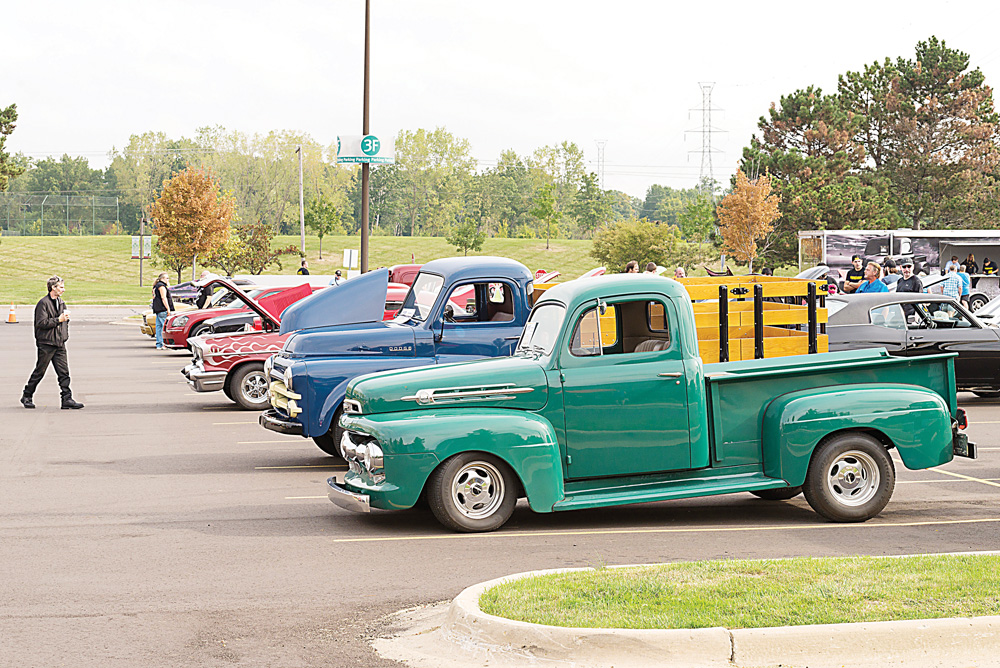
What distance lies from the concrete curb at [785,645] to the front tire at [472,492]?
2934mm

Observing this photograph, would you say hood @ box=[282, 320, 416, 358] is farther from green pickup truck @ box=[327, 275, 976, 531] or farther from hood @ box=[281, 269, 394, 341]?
green pickup truck @ box=[327, 275, 976, 531]

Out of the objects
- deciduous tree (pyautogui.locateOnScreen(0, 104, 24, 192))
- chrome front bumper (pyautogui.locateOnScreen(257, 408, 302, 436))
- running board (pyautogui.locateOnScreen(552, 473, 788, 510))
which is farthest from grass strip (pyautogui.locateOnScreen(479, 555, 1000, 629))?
deciduous tree (pyautogui.locateOnScreen(0, 104, 24, 192))

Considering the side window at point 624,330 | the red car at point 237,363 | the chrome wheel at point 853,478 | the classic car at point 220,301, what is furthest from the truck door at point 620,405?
the classic car at point 220,301

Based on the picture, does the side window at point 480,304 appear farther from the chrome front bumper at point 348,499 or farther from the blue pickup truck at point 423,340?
the chrome front bumper at point 348,499

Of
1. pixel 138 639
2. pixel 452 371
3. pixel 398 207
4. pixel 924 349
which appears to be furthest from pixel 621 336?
pixel 398 207

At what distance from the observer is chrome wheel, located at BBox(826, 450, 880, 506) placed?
28.8ft

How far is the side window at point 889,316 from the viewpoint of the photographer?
16.3m

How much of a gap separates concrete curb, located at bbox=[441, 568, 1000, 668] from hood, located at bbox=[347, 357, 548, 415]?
10.4 ft

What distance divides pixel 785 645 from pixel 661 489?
333 cm

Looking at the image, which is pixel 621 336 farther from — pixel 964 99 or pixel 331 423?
pixel 964 99

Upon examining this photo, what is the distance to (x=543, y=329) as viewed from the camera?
8.94 metres

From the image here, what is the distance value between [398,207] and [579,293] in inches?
→ 4766

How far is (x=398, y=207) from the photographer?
5049 inches

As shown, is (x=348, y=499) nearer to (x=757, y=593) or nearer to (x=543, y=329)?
(x=543, y=329)
